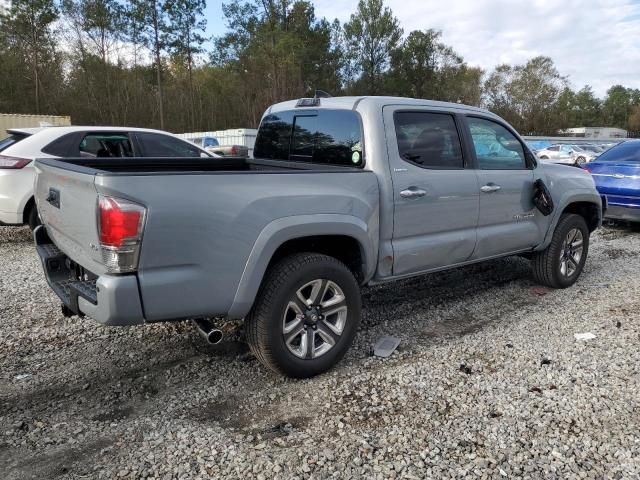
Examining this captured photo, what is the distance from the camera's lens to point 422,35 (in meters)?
57.5

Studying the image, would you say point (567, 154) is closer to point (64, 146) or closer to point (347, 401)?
point (64, 146)

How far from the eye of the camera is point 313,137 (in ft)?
13.5

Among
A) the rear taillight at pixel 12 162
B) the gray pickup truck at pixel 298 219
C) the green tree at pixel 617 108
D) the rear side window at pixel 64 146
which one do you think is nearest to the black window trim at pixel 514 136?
the gray pickup truck at pixel 298 219

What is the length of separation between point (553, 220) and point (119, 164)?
4148mm

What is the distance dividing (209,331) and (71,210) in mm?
1063

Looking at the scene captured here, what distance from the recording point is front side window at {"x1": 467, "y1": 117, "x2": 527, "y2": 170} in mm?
4457

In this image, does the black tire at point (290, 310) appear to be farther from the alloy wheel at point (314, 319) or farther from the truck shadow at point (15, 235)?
the truck shadow at point (15, 235)

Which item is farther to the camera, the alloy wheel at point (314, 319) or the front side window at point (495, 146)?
the front side window at point (495, 146)

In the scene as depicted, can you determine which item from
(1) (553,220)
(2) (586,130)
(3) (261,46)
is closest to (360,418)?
(1) (553,220)

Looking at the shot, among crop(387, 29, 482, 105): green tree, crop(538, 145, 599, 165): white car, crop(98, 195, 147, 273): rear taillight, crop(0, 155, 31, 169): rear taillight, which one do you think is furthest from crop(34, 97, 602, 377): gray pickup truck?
crop(387, 29, 482, 105): green tree

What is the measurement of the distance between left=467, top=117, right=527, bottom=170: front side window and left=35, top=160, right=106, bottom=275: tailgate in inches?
125

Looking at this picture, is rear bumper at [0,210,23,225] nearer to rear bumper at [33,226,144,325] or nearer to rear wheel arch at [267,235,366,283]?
rear bumper at [33,226,144,325]

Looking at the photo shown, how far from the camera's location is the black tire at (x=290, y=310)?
10.2ft

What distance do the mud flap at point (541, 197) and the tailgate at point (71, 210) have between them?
3.98 metres
